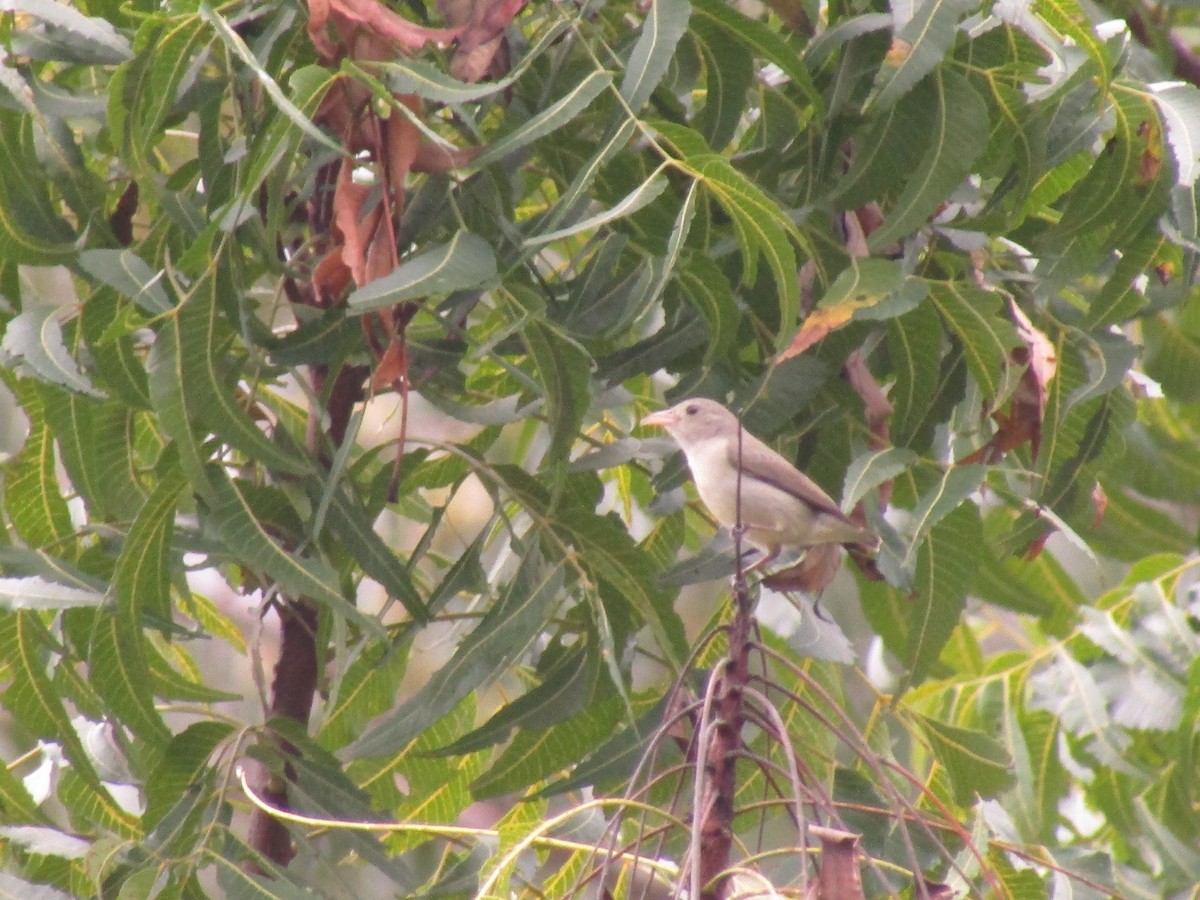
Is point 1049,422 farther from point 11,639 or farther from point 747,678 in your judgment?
point 11,639

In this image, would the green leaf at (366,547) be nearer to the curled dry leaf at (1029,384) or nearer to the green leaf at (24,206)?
the green leaf at (24,206)

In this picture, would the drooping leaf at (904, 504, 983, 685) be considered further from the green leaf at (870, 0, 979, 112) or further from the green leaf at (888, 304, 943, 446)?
the green leaf at (870, 0, 979, 112)

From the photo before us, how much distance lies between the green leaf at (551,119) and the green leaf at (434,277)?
137 mm

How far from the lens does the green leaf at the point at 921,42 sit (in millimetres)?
2137

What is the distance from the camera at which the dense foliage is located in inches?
85.7

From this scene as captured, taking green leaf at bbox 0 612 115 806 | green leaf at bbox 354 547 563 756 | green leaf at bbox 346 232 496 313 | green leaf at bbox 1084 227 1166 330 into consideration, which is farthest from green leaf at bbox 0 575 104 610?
green leaf at bbox 1084 227 1166 330

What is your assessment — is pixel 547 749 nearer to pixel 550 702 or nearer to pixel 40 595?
pixel 550 702

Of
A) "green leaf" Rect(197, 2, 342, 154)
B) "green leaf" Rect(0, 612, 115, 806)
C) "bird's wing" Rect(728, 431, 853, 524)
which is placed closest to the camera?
"green leaf" Rect(197, 2, 342, 154)

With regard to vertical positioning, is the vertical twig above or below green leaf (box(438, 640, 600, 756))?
above

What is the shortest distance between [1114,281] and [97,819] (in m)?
1.98

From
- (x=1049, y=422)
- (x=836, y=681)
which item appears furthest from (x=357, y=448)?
(x=1049, y=422)

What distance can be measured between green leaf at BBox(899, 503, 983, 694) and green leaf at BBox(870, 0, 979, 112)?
0.68m

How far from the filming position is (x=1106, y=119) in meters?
2.36

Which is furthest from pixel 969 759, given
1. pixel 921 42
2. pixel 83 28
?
pixel 83 28
